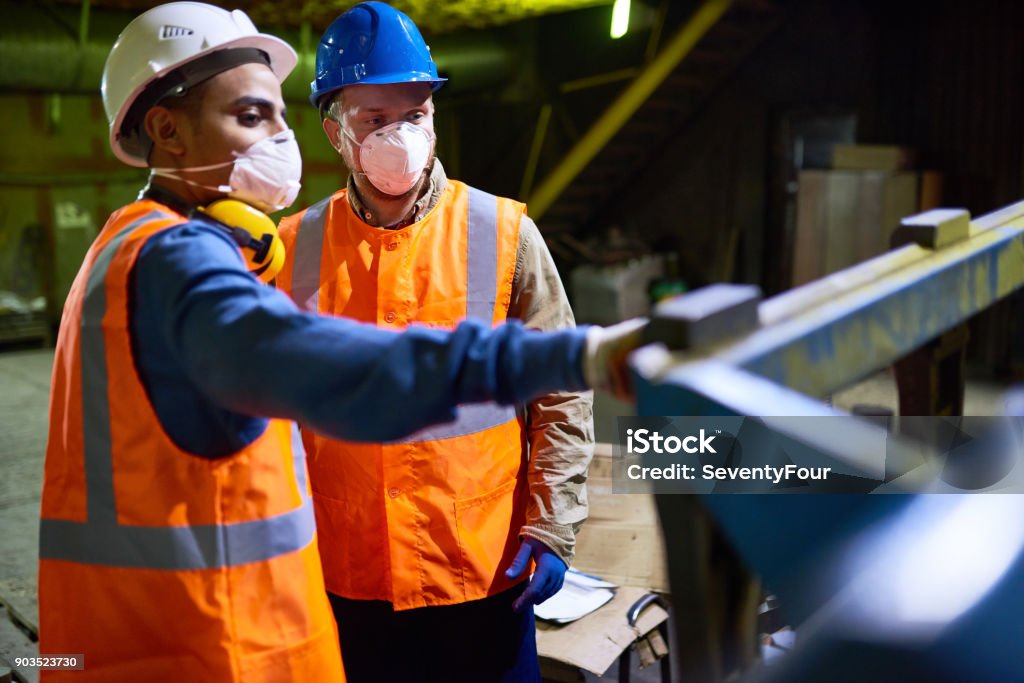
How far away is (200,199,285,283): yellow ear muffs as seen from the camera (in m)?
1.34

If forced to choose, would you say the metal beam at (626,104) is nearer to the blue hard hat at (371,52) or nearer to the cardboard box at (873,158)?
the cardboard box at (873,158)

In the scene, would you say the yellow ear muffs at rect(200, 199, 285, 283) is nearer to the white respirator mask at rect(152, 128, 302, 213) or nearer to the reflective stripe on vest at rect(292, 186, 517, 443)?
the white respirator mask at rect(152, 128, 302, 213)

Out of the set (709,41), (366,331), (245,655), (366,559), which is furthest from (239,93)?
(709,41)

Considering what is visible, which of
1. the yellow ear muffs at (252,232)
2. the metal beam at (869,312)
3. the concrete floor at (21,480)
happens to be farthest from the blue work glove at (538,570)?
the concrete floor at (21,480)

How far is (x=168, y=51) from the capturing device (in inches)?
51.6

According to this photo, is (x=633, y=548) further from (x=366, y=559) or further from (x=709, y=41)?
(x=709, y=41)

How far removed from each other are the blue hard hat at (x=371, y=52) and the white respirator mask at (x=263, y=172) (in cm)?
55

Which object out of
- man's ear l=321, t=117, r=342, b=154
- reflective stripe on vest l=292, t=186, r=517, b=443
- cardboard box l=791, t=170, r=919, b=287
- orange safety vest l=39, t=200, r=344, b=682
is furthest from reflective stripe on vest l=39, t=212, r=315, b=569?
cardboard box l=791, t=170, r=919, b=287

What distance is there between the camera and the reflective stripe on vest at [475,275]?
6.02ft

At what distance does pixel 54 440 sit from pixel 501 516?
914 mm

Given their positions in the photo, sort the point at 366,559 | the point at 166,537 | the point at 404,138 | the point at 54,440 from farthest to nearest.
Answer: the point at 404,138 → the point at 366,559 → the point at 54,440 → the point at 166,537

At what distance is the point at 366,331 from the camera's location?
107 cm

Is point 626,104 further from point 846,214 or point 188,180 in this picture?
point 188,180

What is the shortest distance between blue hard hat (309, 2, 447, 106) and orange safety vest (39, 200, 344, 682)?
0.79 meters
